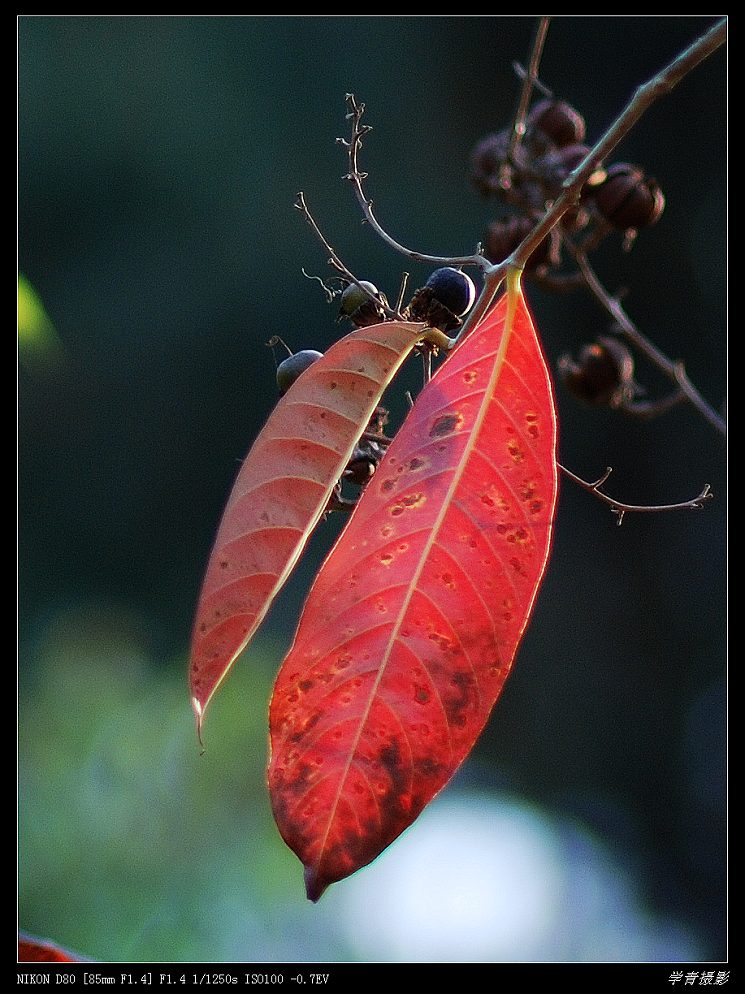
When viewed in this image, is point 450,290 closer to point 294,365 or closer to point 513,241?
point 294,365

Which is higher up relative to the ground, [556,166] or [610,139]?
A: [610,139]

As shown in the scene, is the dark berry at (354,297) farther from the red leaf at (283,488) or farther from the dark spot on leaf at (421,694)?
the dark spot on leaf at (421,694)

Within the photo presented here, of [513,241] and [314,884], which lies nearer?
[314,884]

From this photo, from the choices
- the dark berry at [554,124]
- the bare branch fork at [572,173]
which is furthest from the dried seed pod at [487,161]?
the bare branch fork at [572,173]

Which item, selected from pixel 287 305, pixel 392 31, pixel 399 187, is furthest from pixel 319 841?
pixel 392 31

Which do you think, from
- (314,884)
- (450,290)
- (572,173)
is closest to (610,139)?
(572,173)

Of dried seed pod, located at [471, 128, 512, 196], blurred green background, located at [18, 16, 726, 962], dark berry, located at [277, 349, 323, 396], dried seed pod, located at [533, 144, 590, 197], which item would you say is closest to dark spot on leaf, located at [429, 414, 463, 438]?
dark berry, located at [277, 349, 323, 396]

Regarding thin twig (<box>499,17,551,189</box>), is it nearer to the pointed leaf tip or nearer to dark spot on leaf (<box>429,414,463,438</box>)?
dark spot on leaf (<box>429,414,463,438</box>)
